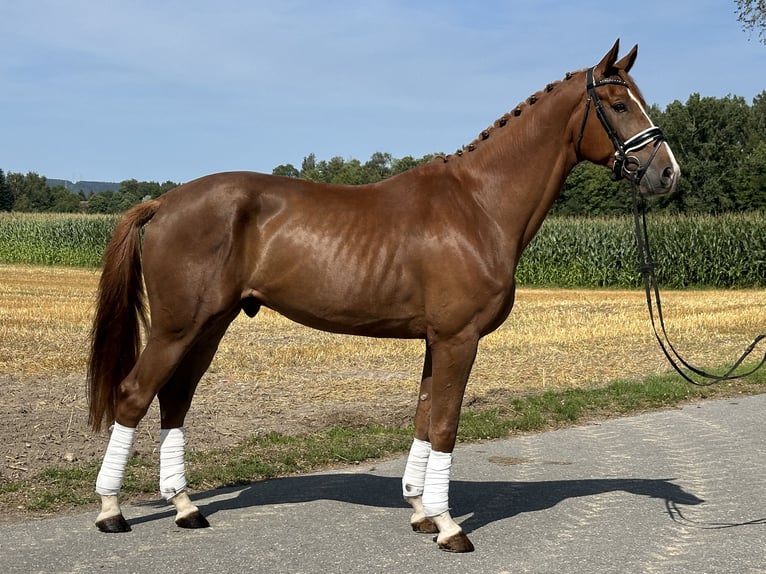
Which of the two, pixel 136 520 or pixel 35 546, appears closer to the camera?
pixel 35 546

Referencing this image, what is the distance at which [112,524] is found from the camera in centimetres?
488

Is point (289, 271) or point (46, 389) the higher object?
point (289, 271)

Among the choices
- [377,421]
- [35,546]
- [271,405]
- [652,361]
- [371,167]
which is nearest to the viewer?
[35,546]

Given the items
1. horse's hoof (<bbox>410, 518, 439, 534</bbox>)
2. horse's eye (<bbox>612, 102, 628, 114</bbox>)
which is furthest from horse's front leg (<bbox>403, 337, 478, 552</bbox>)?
horse's eye (<bbox>612, 102, 628, 114</bbox>)

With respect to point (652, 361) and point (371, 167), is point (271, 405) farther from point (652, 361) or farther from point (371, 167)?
point (371, 167)

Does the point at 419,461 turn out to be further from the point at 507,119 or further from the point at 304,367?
the point at 304,367

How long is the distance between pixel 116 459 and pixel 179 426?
1.60 ft

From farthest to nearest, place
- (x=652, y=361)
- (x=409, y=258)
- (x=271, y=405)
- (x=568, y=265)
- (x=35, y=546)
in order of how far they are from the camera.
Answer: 1. (x=568, y=265)
2. (x=652, y=361)
3. (x=271, y=405)
4. (x=409, y=258)
5. (x=35, y=546)

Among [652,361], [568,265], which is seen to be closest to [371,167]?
[568,265]

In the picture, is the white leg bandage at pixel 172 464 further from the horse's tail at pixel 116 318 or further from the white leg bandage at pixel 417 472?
the white leg bandage at pixel 417 472

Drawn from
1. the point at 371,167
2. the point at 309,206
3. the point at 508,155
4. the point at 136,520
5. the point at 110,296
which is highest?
the point at 371,167

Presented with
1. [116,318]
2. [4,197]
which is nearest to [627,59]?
[116,318]

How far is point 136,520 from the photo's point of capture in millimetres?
5207

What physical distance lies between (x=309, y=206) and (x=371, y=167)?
314 feet
